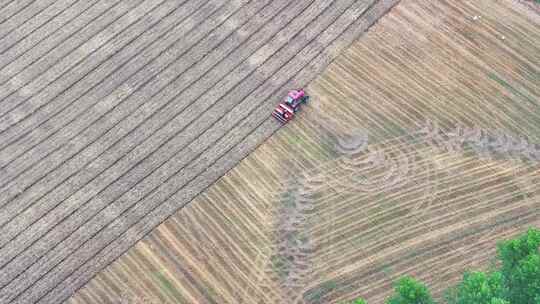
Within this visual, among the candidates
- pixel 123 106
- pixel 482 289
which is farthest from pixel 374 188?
pixel 123 106

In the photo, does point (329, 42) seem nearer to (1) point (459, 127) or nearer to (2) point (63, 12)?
(1) point (459, 127)

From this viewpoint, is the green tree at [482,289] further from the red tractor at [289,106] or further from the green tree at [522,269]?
the red tractor at [289,106]

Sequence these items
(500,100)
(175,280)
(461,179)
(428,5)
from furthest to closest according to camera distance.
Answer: (428,5) < (500,100) < (461,179) < (175,280)

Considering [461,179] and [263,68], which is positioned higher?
[263,68]

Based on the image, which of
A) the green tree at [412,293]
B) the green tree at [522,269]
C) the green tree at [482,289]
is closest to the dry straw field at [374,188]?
the green tree at [412,293]

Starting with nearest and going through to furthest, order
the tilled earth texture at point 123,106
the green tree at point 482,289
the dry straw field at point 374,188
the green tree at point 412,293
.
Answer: the green tree at point 482,289 < the green tree at point 412,293 < the dry straw field at point 374,188 < the tilled earth texture at point 123,106

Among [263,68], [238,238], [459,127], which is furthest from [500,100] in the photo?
[238,238]

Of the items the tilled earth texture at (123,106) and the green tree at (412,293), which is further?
the tilled earth texture at (123,106)
